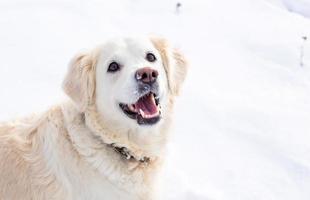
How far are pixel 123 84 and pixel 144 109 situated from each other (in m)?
0.21

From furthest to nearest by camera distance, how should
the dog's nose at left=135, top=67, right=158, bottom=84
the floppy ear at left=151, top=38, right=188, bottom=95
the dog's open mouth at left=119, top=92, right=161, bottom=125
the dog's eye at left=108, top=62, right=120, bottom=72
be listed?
the floppy ear at left=151, top=38, right=188, bottom=95
the dog's eye at left=108, top=62, right=120, bottom=72
the dog's open mouth at left=119, top=92, right=161, bottom=125
the dog's nose at left=135, top=67, right=158, bottom=84

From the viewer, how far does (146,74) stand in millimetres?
3482

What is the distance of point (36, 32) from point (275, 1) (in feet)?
12.2

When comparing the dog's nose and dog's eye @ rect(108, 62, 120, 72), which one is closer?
the dog's nose

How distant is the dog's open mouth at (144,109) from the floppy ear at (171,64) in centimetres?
28

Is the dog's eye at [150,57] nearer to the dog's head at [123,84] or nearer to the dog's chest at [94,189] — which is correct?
the dog's head at [123,84]

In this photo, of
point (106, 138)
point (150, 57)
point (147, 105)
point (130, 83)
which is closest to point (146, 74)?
point (130, 83)

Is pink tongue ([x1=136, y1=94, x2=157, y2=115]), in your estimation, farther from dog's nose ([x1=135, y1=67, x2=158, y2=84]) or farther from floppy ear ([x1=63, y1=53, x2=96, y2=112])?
floppy ear ([x1=63, y1=53, x2=96, y2=112])

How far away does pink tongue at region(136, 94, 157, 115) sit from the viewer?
12.0 feet

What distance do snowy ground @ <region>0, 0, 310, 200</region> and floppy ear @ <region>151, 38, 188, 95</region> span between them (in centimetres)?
94

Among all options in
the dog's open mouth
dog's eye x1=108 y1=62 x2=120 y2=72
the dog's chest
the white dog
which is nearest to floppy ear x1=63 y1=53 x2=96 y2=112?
the white dog

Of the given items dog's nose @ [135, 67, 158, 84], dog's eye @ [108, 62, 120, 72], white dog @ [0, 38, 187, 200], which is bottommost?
white dog @ [0, 38, 187, 200]

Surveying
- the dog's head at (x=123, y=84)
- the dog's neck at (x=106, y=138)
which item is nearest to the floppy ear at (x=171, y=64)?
the dog's head at (x=123, y=84)

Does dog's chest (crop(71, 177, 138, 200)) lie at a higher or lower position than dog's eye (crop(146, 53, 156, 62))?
lower
